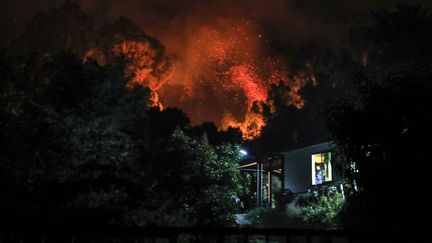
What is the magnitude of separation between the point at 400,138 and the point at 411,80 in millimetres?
1257

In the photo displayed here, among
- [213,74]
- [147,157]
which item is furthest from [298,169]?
[213,74]

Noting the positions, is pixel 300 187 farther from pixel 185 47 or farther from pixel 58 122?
pixel 185 47

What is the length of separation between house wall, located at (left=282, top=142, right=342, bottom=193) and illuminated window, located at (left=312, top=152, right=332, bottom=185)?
21 centimetres

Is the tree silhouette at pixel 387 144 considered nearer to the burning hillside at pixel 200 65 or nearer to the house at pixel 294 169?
the house at pixel 294 169

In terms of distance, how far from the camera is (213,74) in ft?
181

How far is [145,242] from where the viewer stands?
7395 mm

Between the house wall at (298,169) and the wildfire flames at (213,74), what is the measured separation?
912 inches

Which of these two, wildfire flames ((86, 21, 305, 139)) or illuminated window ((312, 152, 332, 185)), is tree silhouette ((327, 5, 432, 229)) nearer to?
illuminated window ((312, 152, 332, 185))

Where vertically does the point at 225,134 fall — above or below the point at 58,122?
above

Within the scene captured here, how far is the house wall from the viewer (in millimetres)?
22422

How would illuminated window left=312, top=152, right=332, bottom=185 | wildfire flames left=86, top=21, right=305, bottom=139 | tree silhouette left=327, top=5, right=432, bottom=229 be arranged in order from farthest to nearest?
wildfire flames left=86, top=21, right=305, bottom=139
illuminated window left=312, top=152, right=332, bottom=185
tree silhouette left=327, top=5, right=432, bottom=229

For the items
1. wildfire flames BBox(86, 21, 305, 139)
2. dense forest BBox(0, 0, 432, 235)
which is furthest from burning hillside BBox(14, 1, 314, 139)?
dense forest BBox(0, 0, 432, 235)

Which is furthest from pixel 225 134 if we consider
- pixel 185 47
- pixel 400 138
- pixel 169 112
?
pixel 185 47

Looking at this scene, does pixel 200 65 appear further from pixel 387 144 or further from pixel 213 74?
pixel 387 144
